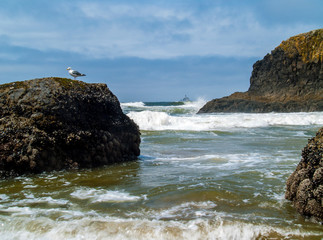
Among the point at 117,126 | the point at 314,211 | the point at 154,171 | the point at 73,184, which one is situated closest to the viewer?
the point at 314,211

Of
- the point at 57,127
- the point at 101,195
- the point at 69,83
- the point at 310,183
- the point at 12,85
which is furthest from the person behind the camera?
the point at 69,83

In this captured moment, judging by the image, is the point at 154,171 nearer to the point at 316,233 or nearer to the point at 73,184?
the point at 73,184

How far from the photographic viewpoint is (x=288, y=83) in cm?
3922

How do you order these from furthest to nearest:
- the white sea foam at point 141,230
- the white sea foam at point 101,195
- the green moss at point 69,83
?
1. the green moss at point 69,83
2. the white sea foam at point 101,195
3. the white sea foam at point 141,230

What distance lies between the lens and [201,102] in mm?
63656

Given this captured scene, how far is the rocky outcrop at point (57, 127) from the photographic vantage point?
5723 millimetres

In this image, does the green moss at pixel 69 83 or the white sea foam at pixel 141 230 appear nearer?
the white sea foam at pixel 141 230

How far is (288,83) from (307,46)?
485 centimetres

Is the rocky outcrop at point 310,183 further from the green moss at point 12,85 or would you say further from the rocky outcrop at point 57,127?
the green moss at point 12,85

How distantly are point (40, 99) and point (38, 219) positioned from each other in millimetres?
3343

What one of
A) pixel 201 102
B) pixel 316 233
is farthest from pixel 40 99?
pixel 201 102

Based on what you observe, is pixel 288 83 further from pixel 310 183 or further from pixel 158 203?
pixel 158 203

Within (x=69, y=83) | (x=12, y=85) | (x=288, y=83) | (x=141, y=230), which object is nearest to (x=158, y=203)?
(x=141, y=230)

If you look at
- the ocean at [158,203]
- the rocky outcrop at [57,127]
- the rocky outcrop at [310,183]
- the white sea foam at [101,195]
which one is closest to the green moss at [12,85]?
the rocky outcrop at [57,127]
